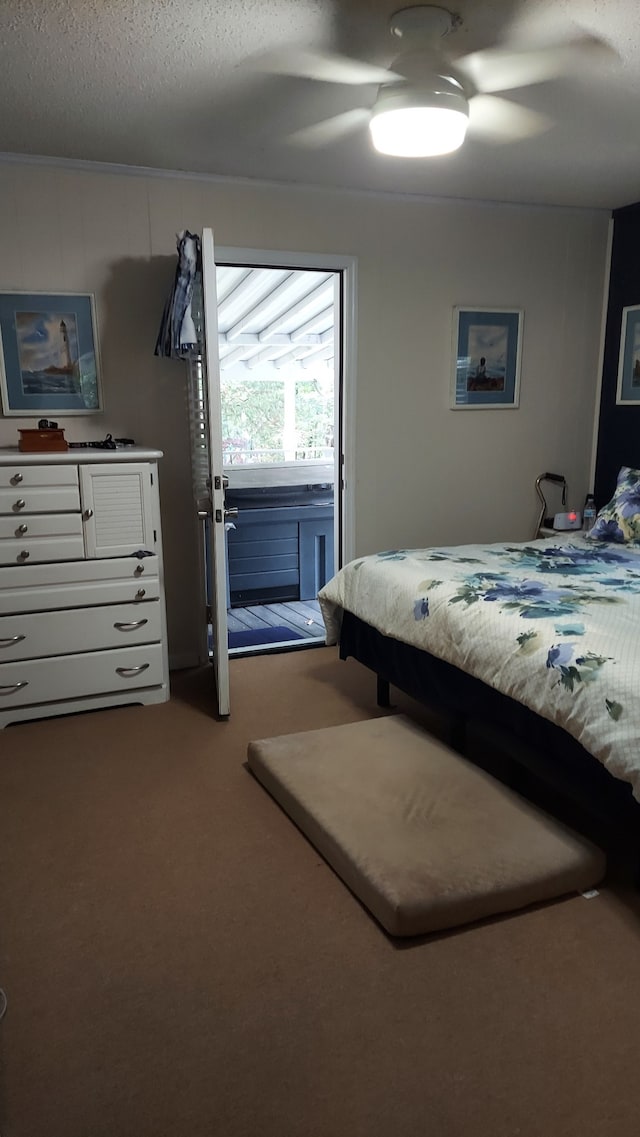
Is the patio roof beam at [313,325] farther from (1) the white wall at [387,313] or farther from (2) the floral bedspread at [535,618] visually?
(2) the floral bedspread at [535,618]

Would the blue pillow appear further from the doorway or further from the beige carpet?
the beige carpet

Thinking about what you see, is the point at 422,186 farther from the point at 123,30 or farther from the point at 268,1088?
the point at 268,1088

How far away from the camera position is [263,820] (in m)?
2.61

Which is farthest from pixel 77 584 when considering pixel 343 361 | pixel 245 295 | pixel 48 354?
pixel 245 295

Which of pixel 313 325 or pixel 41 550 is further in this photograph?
pixel 313 325

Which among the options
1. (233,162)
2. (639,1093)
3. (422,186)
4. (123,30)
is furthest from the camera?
(422,186)

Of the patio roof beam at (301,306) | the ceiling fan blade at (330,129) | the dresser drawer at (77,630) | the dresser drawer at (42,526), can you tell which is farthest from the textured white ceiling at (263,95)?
the dresser drawer at (77,630)

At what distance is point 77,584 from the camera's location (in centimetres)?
335

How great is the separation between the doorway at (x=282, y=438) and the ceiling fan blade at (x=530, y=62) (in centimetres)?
152

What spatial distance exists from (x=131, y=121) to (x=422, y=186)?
1586 millimetres

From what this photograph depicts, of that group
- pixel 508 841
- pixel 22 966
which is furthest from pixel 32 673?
pixel 508 841

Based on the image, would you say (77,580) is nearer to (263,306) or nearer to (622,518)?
(622,518)

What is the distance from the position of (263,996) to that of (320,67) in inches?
106

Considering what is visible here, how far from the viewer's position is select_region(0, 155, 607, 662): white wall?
142 inches
